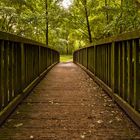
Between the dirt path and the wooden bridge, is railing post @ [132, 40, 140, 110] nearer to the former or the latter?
the wooden bridge

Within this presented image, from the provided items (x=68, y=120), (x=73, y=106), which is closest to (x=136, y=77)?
(x=68, y=120)

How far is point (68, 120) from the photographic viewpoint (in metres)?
4.02

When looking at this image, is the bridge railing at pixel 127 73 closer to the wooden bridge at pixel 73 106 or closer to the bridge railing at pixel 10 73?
the wooden bridge at pixel 73 106

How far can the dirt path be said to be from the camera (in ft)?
A: 11.1

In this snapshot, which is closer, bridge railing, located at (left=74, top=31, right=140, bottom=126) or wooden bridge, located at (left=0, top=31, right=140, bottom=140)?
wooden bridge, located at (left=0, top=31, right=140, bottom=140)

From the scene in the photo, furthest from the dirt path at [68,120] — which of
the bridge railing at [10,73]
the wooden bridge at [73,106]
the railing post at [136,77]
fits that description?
the railing post at [136,77]

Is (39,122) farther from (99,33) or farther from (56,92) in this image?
(99,33)

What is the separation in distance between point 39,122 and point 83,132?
2.20 feet

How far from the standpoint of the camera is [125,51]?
430cm

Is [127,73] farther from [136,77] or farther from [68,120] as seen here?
[68,120]

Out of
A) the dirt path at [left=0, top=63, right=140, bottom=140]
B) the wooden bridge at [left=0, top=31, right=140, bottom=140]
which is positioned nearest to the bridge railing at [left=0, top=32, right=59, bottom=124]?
the wooden bridge at [left=0, top=31, right=140, bottom=140]

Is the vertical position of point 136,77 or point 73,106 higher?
point 136,77

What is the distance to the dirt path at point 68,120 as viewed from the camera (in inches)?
133

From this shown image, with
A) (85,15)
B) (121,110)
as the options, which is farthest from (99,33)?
(121,110)
